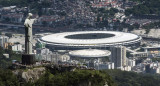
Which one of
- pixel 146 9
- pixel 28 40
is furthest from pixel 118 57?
pixel 28 40

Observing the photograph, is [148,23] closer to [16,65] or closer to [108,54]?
[108,54]

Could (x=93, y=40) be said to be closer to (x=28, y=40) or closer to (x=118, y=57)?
(x=118, y=57)

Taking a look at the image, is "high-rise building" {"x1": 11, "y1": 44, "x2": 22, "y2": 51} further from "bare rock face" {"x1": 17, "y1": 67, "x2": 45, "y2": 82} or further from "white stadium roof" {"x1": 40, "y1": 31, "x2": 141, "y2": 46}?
"bare rock face" {"x1": 17, "y1": 67, "x2": 45, "y2": 82}

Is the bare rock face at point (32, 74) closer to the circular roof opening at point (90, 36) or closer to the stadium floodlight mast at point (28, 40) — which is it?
the stadium floodlight mast at point (28, 40)

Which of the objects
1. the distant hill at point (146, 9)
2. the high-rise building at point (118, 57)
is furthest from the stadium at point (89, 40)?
the distant hill at point (146, 9)

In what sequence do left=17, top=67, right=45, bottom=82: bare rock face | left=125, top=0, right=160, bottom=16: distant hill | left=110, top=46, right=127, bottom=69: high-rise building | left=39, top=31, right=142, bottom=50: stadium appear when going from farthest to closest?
left=125, top=0, right=160, bottom=16: distant hill, left=39, top=31, right=142, bottom=50: stadium, left=110, top=46, right=127, bottom=69: high-rise building, left=17, top=67, right=45, bottom=82: bare rock face

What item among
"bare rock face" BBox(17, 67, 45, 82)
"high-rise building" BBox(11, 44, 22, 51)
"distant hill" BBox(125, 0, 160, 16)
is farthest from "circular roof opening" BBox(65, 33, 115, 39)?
"bare rock face" BBox(17, 67, 45, 82)
